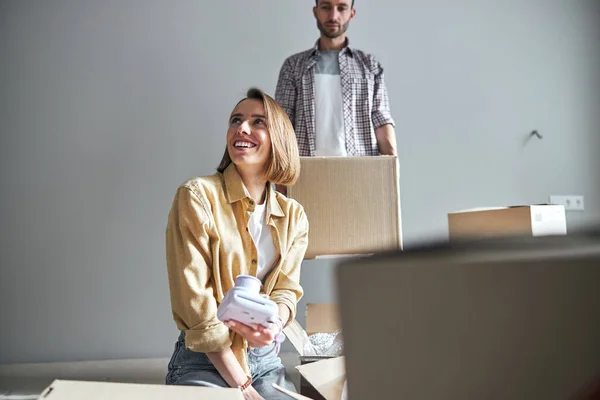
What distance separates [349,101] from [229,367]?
50.2 inches

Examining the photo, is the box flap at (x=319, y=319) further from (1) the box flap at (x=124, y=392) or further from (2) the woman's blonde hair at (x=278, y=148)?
(1) the box flap at (x=124, y=392)

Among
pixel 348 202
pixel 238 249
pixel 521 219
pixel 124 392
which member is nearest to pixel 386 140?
pixel 348 202

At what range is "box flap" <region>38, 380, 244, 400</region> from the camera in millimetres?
490

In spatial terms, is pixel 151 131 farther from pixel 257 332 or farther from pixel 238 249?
pixel 257 332

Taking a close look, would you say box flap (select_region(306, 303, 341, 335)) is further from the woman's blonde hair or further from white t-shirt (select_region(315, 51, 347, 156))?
white t-shirt (select_region(315, 51, 347, 156))

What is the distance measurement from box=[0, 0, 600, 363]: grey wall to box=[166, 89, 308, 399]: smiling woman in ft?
3.98

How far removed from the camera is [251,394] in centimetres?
94

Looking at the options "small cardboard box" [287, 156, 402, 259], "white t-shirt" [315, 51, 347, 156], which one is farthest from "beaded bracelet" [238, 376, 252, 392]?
"white t-shirt" [315, 51, 347, 156]

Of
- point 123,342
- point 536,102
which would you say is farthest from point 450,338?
point 536,102

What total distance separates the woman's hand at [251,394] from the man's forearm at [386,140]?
1202 mm

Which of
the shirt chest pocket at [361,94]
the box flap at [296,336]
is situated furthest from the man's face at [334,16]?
the box flap at [296,336]

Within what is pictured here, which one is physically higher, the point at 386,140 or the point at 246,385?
the point at 386,140

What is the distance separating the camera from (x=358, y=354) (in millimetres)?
224

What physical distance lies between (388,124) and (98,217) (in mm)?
1241
